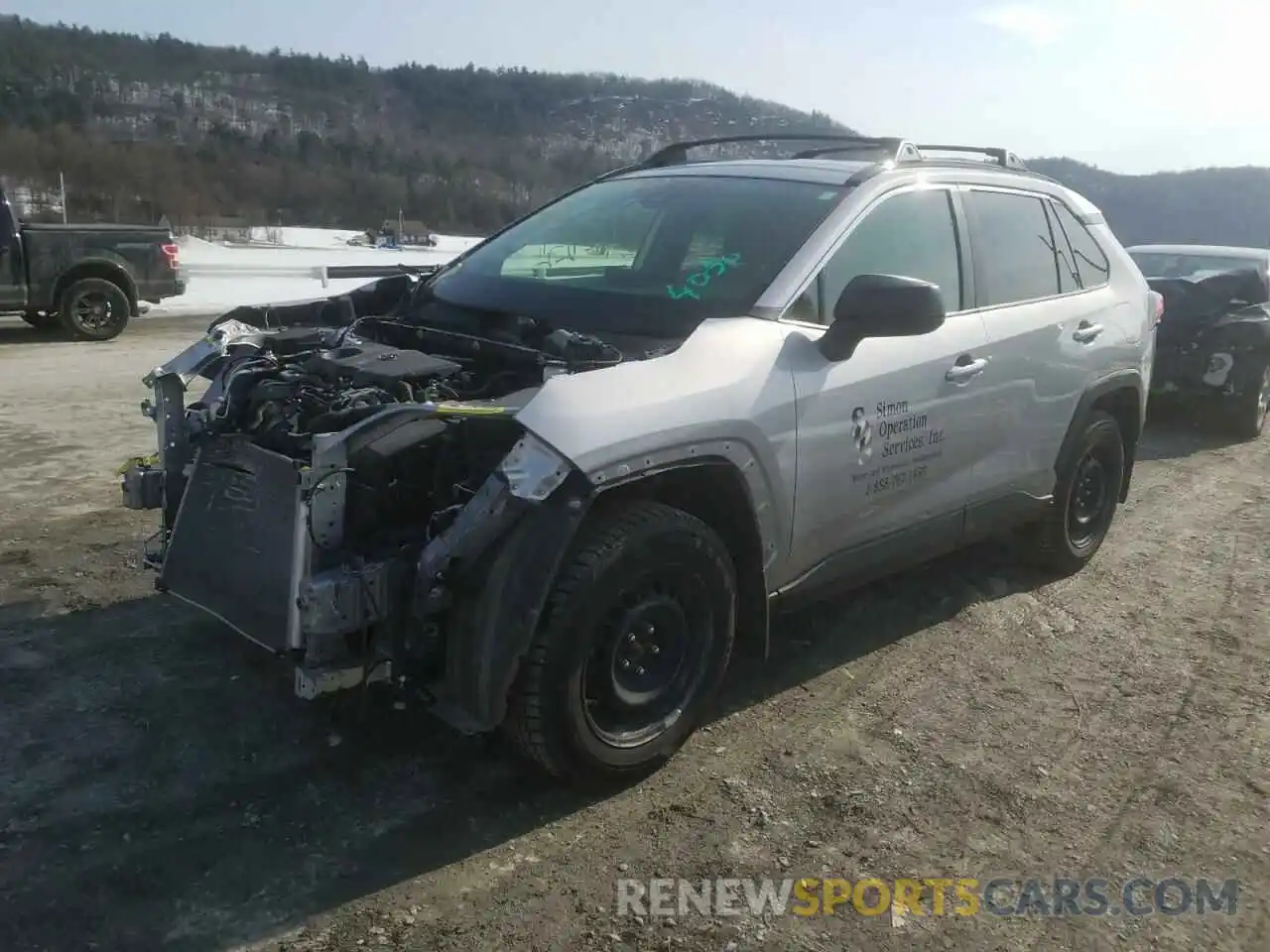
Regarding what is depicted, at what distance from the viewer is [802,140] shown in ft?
16.5

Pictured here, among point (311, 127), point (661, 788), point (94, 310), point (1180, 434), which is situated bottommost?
point (661, 788)

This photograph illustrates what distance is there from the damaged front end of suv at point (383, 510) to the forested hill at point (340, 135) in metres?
29.6

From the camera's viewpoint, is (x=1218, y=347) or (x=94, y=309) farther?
(x=94, y=309)

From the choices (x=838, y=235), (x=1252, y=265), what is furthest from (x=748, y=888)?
(x=1252, y=265)

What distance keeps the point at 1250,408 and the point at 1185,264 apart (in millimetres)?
2337

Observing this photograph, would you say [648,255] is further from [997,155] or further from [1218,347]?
[1218,347]

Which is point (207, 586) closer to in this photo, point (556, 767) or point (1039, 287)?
point (556, 767)

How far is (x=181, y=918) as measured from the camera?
272cm

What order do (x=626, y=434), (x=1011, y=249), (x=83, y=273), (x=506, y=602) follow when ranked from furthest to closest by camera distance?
(x=83, y=273) → (x=1011, y=249) → (x=626, y=434) → (x=506, y=602)

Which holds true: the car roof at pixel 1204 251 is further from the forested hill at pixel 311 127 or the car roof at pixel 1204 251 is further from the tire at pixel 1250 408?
the forested hill at pixel 311 127

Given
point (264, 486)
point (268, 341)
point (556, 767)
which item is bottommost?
point (556, 767)

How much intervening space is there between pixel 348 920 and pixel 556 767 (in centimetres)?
72

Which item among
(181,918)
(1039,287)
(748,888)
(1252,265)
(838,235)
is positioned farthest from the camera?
(1252,265)

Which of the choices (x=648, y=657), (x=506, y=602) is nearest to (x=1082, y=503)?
(x=648, y=657)
